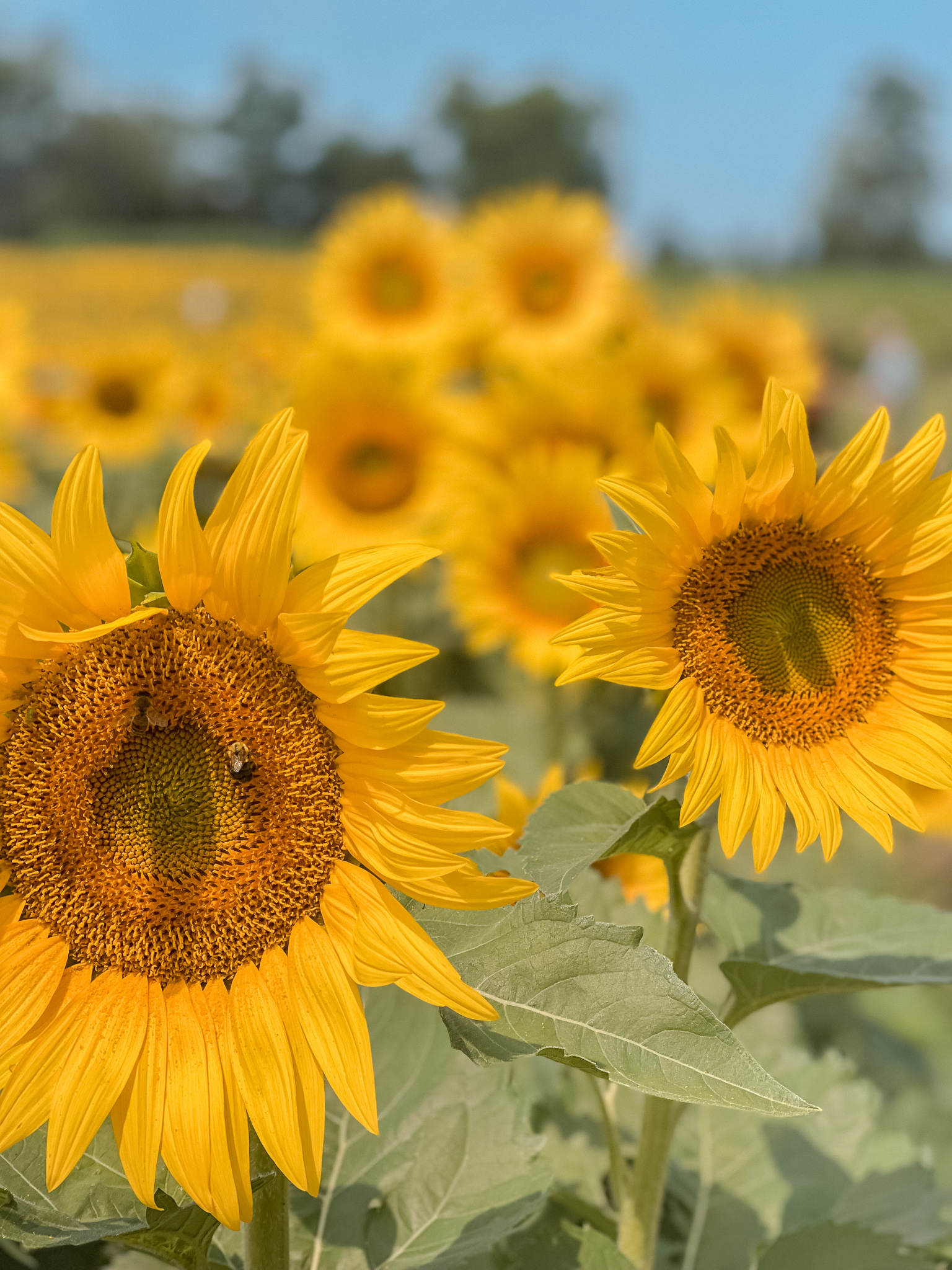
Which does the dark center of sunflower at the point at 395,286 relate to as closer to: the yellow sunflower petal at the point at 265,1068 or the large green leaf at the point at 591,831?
the large green leaf at the point at 591,831

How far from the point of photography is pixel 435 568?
3.86 m

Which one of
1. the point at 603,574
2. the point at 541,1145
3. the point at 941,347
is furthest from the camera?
the point at 941,347

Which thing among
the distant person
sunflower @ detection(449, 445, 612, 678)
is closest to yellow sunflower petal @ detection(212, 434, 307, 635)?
sunflower @ detection(449, 445, 612, 678)

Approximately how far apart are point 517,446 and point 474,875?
80.3 inches

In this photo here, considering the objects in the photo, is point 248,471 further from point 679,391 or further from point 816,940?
point 679,391

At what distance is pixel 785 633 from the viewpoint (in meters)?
1.11

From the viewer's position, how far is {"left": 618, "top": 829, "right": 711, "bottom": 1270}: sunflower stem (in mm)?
1076

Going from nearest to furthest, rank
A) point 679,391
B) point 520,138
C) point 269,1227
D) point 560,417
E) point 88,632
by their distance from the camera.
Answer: point 88,632
point 269,1227
point 560,417
point 679,391
point 520,138

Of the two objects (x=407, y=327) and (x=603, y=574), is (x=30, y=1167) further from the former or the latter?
(x=407, y=327)

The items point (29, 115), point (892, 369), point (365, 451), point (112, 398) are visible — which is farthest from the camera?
point (29, 115)

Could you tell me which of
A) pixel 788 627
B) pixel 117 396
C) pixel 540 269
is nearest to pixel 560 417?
pixel 540 269

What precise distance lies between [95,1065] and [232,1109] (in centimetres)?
11

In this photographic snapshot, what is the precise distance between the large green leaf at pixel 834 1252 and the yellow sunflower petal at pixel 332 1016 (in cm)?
51

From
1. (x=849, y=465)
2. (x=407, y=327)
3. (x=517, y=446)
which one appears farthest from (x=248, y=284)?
(x=849, y=465)
